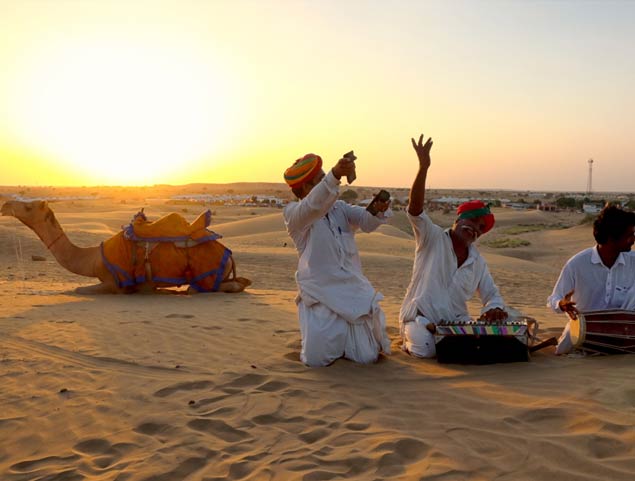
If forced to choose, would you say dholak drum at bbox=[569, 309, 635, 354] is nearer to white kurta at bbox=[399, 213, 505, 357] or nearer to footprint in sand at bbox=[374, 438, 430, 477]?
white kurta at bbox=[399, 213, 505, 357]

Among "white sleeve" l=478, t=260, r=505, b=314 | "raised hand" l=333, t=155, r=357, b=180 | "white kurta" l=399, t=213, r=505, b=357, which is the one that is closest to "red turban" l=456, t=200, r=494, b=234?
"white kurta" l=399, t=213, r=505, b=357

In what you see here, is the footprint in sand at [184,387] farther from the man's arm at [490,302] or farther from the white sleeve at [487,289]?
the white sleeve at [487,289]

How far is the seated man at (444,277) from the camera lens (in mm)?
5605

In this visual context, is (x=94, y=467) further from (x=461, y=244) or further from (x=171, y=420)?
(x=461, y=244)

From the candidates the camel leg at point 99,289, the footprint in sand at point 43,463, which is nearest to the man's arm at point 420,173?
the footprint in sand at point 43,463

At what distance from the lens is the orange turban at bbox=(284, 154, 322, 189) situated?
17.5ft

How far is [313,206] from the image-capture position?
16.1ft

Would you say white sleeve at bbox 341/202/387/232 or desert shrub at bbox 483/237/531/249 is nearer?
white sleeve at bbox 341/202/387/232

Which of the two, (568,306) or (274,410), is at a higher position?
(568,306)

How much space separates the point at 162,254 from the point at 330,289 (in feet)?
16.4

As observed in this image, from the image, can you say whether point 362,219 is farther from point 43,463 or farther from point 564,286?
point 43,463

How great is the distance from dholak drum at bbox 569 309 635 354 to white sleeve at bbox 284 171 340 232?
231 cm

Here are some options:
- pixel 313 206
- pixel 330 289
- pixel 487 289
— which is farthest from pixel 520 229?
pixel 313 206

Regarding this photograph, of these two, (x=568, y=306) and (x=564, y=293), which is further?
(x=564, y=293)
